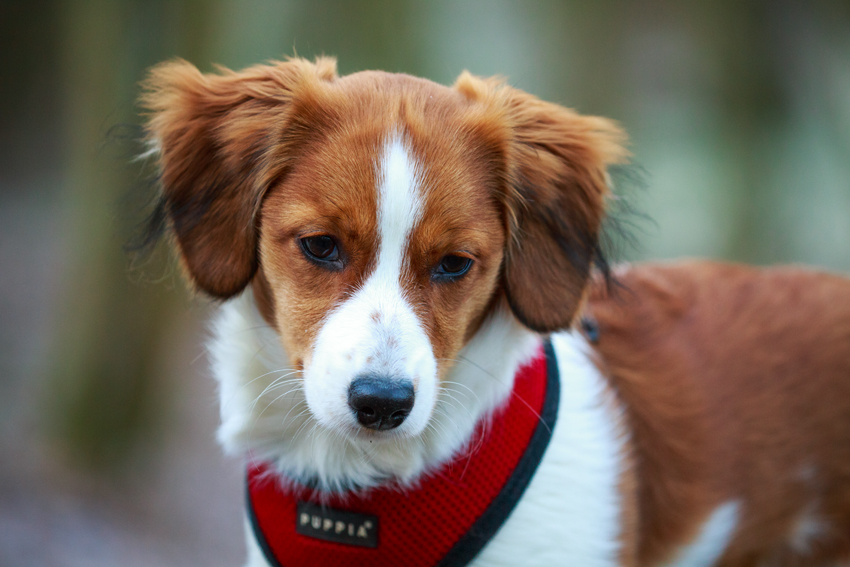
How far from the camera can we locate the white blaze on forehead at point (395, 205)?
1.58m

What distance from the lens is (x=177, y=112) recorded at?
1959mm

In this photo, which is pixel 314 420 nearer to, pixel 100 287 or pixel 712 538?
pixel 712 538

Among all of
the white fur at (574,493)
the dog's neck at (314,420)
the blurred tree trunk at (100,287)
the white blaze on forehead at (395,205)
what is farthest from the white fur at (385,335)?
the blurred tree trunk at (100,287)

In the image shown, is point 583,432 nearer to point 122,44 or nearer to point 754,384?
point 754,384

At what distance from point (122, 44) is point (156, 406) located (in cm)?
200

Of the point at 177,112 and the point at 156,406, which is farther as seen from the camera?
the point at 156,406

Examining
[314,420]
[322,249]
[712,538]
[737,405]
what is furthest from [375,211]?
[712,538]

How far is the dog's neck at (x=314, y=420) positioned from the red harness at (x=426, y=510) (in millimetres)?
48

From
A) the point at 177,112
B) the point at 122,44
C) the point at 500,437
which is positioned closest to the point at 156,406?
the point at 122,44

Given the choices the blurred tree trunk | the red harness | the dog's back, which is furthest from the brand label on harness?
the blurred tree trunk

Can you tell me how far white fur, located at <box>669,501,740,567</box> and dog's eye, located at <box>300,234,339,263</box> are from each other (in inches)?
63.9

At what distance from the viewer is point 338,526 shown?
1.76m

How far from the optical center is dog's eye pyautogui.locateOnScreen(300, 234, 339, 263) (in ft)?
5.41

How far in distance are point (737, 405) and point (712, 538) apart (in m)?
0.49
